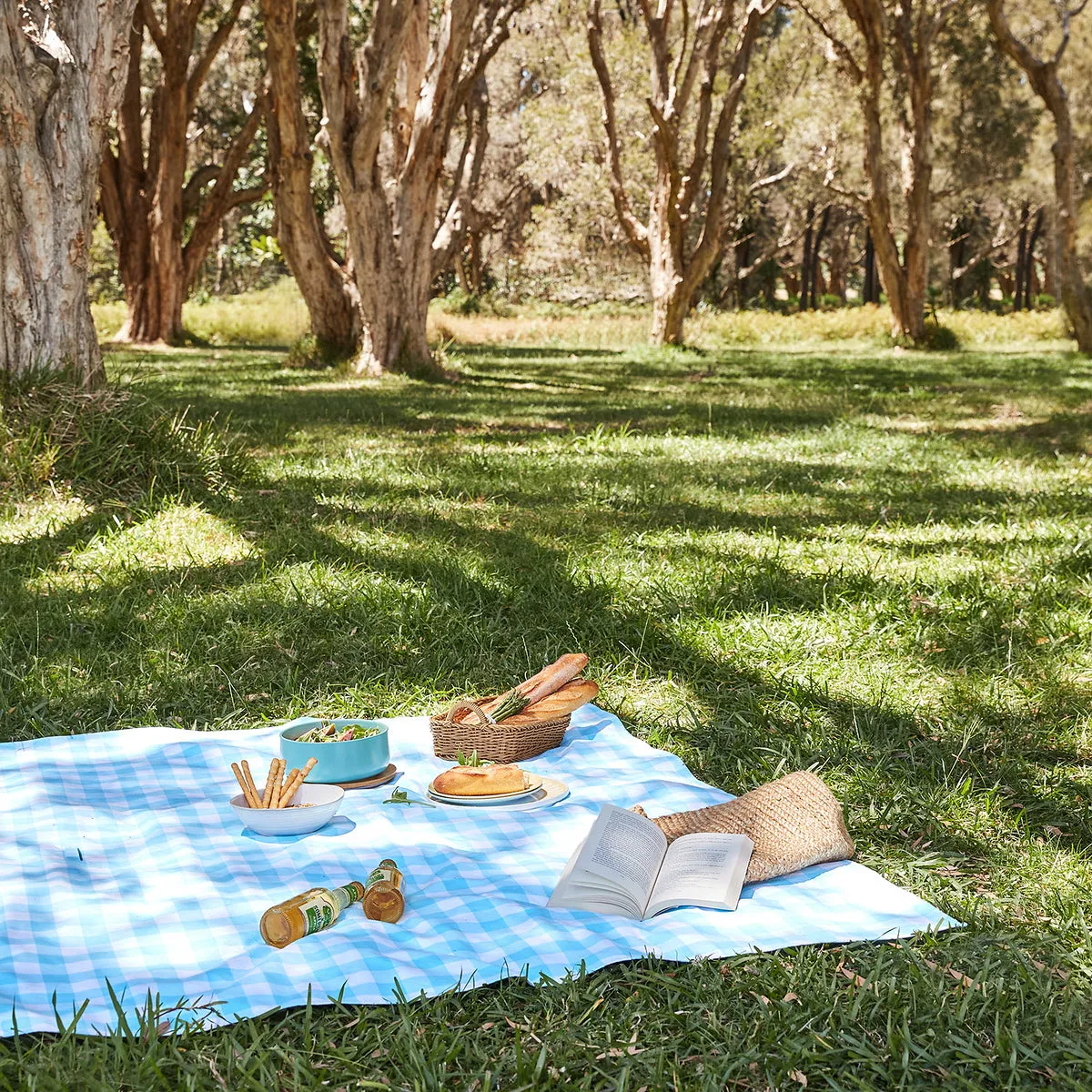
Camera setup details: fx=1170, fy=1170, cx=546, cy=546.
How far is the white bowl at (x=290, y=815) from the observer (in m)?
3.16

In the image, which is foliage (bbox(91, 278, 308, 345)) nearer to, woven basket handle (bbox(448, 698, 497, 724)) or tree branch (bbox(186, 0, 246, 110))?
tree branch (bbox(186, 0, 246, 110))

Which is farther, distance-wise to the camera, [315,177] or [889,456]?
[315,177]

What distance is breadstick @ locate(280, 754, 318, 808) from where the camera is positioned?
3.21m

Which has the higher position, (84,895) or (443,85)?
(443,85)

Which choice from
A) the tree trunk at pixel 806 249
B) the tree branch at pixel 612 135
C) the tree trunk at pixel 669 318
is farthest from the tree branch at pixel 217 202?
the tree trunk at pixel 806 249

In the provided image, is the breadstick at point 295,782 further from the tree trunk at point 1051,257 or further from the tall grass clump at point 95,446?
the tree trunk at point 1051,257

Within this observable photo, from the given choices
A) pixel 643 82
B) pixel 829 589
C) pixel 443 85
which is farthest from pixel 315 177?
pixel 829 589

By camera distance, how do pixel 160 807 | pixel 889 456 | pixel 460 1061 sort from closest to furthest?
pixel 460 1061, pixel 160 807, pixel 889 456

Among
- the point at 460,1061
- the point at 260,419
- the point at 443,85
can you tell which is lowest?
the point at 460,1061

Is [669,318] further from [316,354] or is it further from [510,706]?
[510,706]

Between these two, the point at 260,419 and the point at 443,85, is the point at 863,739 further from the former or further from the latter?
the point at 443,85

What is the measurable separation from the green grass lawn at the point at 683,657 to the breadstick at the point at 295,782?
3.04 ft

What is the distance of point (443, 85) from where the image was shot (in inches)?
530

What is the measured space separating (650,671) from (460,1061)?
247cm
